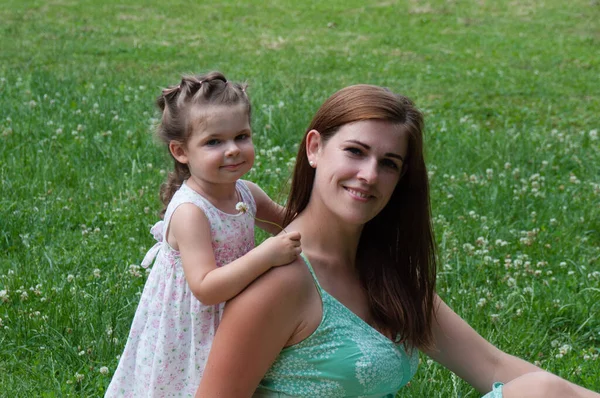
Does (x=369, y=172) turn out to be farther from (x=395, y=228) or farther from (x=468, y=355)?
(x=468, y=355)

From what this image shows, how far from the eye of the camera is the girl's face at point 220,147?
3100 mm

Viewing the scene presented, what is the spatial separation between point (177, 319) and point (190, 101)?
2.30 ft

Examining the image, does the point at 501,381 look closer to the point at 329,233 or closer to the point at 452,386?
the point at 452,386

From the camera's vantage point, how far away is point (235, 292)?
108 inches

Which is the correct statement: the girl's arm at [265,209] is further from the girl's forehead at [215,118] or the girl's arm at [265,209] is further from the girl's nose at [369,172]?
the girl's nose at [369,172]

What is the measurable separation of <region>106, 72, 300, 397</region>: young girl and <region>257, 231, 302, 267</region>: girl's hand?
29 centimetres

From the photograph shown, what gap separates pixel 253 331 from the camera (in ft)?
8.88

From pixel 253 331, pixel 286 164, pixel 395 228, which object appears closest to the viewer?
pixel 253 331

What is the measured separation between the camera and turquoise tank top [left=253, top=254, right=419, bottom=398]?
286cm

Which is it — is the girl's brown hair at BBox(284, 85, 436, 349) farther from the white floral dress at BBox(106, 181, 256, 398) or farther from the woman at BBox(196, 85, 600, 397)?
the white floral dress at BBox(106, 181, 256, 398)

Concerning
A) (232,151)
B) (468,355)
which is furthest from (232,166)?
(468,355)

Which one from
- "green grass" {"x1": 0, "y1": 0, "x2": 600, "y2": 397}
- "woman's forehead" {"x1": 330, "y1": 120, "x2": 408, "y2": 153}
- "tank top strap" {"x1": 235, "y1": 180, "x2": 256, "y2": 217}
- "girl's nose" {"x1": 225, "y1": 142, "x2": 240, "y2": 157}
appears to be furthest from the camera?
"green grass" {"x1": 0, "y1": 0, "x2": 600, "y2": 397}

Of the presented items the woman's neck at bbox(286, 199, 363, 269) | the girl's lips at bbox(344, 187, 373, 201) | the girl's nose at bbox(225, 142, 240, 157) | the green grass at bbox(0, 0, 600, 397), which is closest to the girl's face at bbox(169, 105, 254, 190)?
the girl's nose at bbox(225, 142, 240, 157)

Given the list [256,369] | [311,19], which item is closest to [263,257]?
[256,369]
